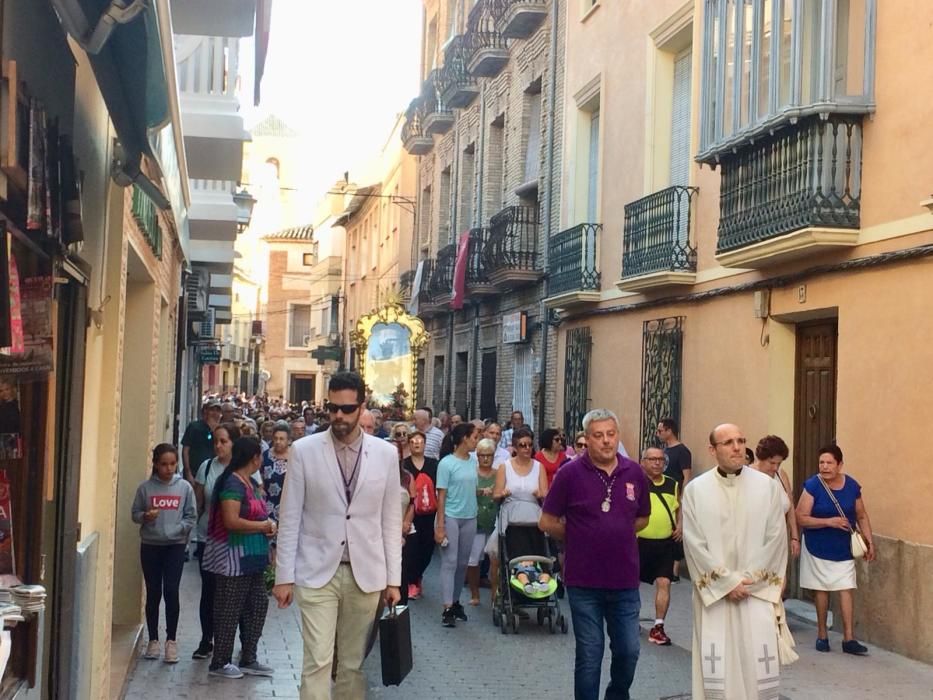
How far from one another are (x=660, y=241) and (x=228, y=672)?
8784 mm

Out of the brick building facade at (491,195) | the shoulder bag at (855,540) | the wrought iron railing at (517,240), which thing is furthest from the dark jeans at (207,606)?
the wrought iron railing at (517,240)

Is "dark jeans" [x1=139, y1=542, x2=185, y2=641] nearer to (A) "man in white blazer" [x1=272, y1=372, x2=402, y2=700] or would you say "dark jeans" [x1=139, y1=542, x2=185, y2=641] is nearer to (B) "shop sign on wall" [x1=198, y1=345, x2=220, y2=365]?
(A) "man in white blazer" [x1=272, y1=372, x2=402, y2=700]

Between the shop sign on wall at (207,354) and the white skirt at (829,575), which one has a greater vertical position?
the shop sign on wall at (207,354)

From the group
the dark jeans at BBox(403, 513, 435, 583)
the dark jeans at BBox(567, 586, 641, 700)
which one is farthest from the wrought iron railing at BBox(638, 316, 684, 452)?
the dark jeans at BBox(567, 586, 641, 700)

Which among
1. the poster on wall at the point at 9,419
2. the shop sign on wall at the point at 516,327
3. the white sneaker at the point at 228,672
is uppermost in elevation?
the shop sign on wall at the point at 516,327

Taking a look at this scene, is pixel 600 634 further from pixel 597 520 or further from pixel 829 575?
pixel 829 575

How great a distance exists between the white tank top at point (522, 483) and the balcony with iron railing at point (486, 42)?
1412 cm

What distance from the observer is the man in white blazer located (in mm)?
6379

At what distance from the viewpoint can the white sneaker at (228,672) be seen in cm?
852

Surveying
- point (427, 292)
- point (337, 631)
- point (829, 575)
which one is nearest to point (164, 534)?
point (337, 631)

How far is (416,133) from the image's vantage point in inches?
1271

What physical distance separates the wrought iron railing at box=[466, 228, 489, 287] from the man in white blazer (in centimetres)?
1699

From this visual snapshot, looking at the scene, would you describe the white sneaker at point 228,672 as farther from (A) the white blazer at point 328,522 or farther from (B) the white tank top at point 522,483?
(B) the white tank top at point 522,483

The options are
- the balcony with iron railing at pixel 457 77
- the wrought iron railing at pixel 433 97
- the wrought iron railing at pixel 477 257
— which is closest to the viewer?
the wrought iron railing at pixel 477 257
